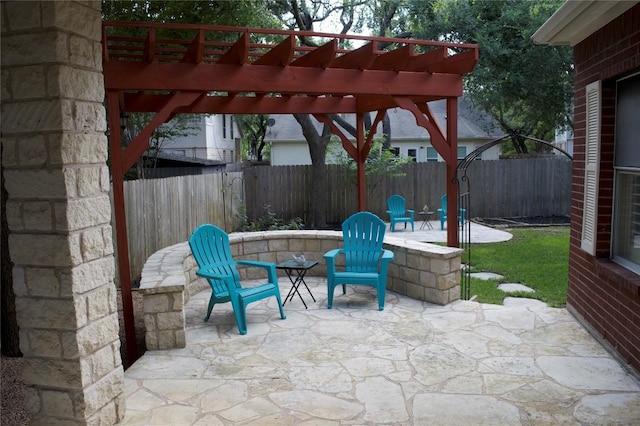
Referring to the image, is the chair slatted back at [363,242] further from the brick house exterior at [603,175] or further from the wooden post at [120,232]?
the wooden post at [120,232]

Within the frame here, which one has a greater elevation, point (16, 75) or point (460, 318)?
point (16, 75)

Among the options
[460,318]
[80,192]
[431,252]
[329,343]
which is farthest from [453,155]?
[80,192]

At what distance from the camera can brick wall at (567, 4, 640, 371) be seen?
3676 millimetres

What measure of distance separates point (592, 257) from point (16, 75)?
4.42 metres

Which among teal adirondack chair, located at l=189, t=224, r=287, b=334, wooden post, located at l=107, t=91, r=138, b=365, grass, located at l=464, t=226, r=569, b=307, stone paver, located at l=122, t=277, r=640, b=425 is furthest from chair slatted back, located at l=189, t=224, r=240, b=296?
grass, located at l=464, t=226, r=569, b=307

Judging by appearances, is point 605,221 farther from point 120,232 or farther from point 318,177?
point 318,177

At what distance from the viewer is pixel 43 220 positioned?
8.87ft

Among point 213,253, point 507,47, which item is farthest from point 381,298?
point 507,47

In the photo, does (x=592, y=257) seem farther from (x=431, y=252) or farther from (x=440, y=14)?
(x=440, y=14)

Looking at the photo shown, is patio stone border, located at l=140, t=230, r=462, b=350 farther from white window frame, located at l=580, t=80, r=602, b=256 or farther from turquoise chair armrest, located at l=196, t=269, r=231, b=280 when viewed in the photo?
white window frame, located at l=580, t=80, r=602, b=256

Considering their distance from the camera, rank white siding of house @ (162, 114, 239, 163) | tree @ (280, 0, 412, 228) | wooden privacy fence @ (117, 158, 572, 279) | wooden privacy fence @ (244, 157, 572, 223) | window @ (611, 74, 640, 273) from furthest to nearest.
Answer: white siding of house @ (162, 114, 239, 163)
wooden privacy fence @ (244, 157, 572, 223)
tree @ (280, 0, 412, 228)
wooden privacy fence @ (117, 158, 572, 279)
window @ (611, 74, 640, 273)

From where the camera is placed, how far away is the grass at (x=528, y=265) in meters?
6.42

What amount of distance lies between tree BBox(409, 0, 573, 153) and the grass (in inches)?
157

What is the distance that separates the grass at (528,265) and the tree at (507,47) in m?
4.00
